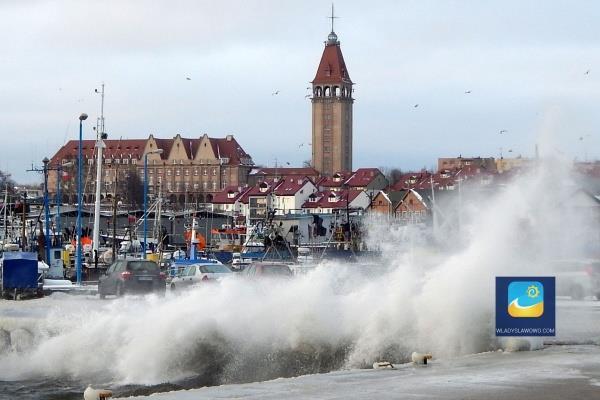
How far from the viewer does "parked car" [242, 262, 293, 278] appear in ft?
113

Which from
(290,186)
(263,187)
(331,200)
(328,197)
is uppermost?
(290,186)

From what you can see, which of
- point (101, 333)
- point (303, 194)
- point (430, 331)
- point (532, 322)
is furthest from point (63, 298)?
point (303, 194)

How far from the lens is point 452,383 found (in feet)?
53.5

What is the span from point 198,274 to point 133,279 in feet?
10.8

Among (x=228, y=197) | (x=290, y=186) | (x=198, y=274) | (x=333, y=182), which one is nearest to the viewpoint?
(x=198, y=274)

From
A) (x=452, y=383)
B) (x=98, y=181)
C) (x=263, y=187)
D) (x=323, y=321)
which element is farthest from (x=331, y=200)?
(x=452, y=383)

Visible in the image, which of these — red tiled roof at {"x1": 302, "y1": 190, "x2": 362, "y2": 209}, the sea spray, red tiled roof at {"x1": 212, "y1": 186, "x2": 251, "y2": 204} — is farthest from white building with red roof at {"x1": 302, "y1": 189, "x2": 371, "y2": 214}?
the sea spray

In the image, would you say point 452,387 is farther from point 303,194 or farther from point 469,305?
point 303,194

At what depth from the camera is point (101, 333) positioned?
84.2 ft

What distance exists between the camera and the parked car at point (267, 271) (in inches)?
1355

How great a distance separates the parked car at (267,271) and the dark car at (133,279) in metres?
3.71

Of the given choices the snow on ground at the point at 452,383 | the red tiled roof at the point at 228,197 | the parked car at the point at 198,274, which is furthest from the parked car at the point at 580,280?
the red tiled roof at the point at 228,197

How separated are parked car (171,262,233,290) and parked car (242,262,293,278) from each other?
364cm

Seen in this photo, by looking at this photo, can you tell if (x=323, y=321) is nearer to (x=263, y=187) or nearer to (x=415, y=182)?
(x=415, y=182)
